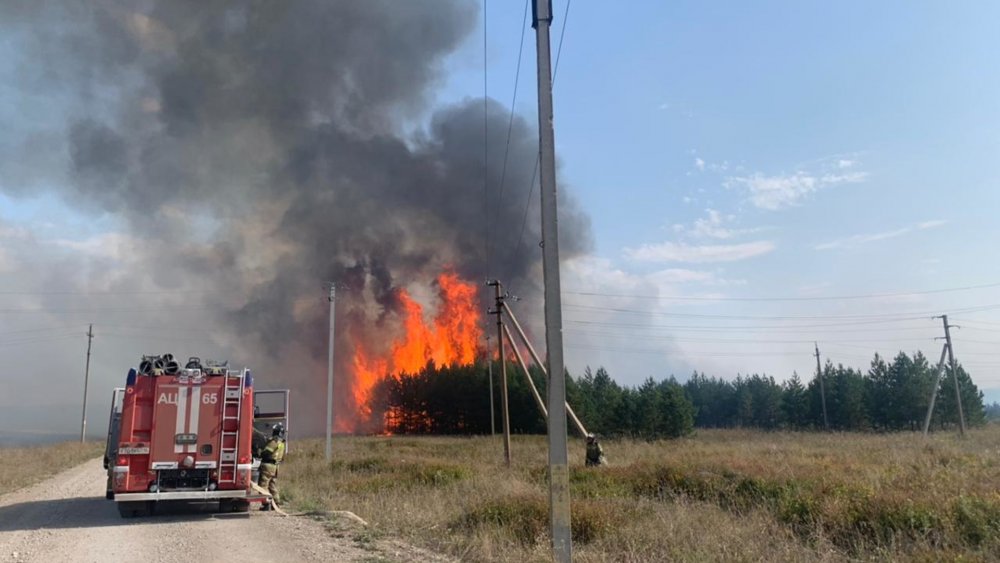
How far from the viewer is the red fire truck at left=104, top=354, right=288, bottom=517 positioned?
1148cm

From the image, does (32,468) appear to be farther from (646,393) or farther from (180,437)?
(646,393)

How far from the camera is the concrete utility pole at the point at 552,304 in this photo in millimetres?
6898

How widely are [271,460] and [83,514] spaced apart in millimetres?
3682

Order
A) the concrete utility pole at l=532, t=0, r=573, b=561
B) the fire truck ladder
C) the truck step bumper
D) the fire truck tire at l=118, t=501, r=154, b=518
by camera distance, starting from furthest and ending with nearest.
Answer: the fire truck tire at l=118, t=501, r=154, b=518 → the fire truck ladder → the truck step bumper → the concrete utility pole at l=532, t=0, r=573, b=561

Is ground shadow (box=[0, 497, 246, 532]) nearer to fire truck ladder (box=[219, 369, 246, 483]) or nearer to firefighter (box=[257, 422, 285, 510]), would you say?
firefighter (box=[257, 422, 285, 510])

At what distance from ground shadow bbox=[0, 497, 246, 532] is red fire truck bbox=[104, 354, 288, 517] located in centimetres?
40

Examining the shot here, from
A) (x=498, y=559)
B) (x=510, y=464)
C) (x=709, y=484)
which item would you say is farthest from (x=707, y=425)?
(x=498, y=559)

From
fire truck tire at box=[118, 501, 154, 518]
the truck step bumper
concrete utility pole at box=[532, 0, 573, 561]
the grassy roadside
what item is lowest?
the grassy roadside

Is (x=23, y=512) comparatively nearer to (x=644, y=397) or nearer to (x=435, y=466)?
(x=435, y=466)

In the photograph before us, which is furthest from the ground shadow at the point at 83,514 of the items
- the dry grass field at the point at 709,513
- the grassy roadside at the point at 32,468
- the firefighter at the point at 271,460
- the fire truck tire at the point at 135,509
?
the grassy roadside at the point at 32,468

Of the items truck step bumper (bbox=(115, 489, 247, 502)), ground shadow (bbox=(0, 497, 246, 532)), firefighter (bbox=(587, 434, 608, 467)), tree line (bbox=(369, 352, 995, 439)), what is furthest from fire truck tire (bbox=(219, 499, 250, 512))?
tree line (bbox=(369, 352, 995, 439))

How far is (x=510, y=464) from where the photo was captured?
74.8 ft

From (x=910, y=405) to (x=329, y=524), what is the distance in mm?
72595

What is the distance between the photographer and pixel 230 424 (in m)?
12.1
